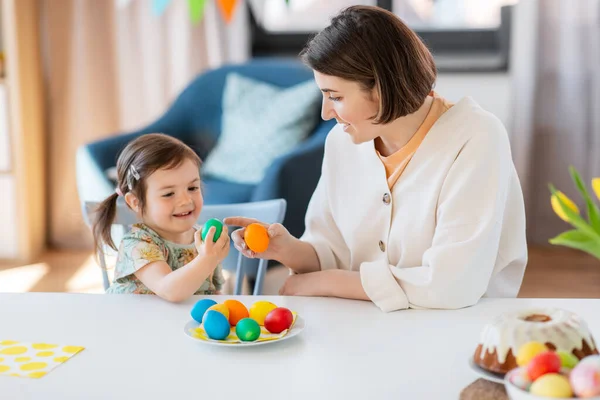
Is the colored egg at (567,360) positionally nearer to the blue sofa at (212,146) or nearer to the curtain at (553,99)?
the blue sofa at (212,146)

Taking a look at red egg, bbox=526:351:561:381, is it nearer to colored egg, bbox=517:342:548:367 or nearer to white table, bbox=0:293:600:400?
colored egg, bbox=517:342:548:367

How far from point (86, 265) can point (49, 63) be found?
1.06 metres

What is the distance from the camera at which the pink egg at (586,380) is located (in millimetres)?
759

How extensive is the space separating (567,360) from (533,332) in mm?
64

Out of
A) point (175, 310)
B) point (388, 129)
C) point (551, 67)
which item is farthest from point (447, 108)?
point (551, 67)

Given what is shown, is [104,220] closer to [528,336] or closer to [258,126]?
[528,336]

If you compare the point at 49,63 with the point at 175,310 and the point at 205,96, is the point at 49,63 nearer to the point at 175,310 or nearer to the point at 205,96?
the point at 205,96

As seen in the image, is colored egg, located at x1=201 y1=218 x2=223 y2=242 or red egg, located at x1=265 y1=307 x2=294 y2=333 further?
colored egg, located at x1=201 y1=218 x2=223 y2=242

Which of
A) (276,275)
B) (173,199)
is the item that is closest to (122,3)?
(276,275)

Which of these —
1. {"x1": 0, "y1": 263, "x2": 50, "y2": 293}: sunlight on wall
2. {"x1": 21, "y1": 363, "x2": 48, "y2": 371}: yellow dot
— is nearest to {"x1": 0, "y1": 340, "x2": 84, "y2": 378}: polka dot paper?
{"x1": 21, "y1": 363, "x2": 48, "y2": 371}: yellow dot

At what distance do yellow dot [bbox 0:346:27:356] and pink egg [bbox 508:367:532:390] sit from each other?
65 cm

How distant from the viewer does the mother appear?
1302mm

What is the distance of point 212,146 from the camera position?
3.53 m

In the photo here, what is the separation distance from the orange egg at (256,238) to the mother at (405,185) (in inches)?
1.2
